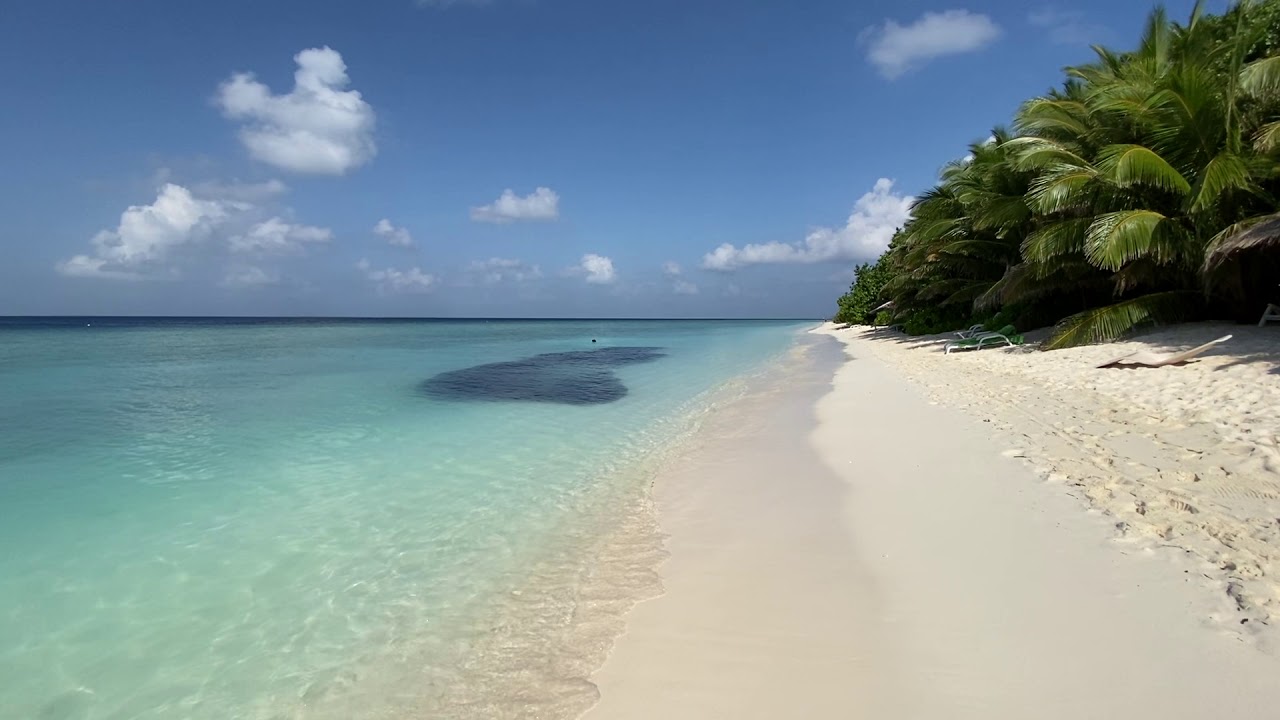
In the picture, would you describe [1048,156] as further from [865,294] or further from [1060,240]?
[865,294]

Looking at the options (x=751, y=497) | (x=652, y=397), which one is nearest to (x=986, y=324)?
(x=652, y=397)

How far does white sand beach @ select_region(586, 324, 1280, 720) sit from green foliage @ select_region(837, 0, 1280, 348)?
5.59 meters

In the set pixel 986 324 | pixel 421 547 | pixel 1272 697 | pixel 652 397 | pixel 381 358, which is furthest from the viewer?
pixel 381 358

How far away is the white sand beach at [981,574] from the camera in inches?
103

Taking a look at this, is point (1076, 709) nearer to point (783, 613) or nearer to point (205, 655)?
point (783, 613)

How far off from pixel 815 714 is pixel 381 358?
28.3m

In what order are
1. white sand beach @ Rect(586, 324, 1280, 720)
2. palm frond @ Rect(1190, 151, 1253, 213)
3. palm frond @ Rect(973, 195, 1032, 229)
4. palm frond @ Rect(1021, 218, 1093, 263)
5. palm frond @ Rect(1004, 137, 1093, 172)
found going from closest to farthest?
white sand beach @ Rect(586, 324, 1280, 720), palm frond @ Rect(1190, 151, 1253, 213), palm frond @ Rect(1021, 218, 1093, 263), palm frond @ Rect(1004, 137, 1093, 172), palm frond @ Rect(973, 195, 1032, 229)

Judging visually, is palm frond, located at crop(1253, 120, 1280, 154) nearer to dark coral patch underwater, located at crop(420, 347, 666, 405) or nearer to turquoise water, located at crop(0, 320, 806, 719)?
turquoise water, located at crop(0, 320, 806, 719)

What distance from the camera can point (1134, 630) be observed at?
9.60ft

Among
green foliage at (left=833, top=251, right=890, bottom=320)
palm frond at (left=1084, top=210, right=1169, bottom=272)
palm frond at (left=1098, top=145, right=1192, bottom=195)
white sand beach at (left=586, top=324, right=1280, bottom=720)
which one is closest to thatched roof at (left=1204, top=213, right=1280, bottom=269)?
palm frond at (left=1084, top=210, right=1169, bottom=272)

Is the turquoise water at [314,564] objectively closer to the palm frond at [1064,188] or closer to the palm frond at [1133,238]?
the palm frond at [1133,238]

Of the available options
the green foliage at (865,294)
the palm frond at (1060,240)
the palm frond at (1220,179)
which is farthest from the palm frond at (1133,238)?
the green foliage at (865,294)

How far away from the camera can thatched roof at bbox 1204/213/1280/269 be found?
8.83 m

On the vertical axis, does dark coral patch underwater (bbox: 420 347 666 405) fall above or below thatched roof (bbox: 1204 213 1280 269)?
below
